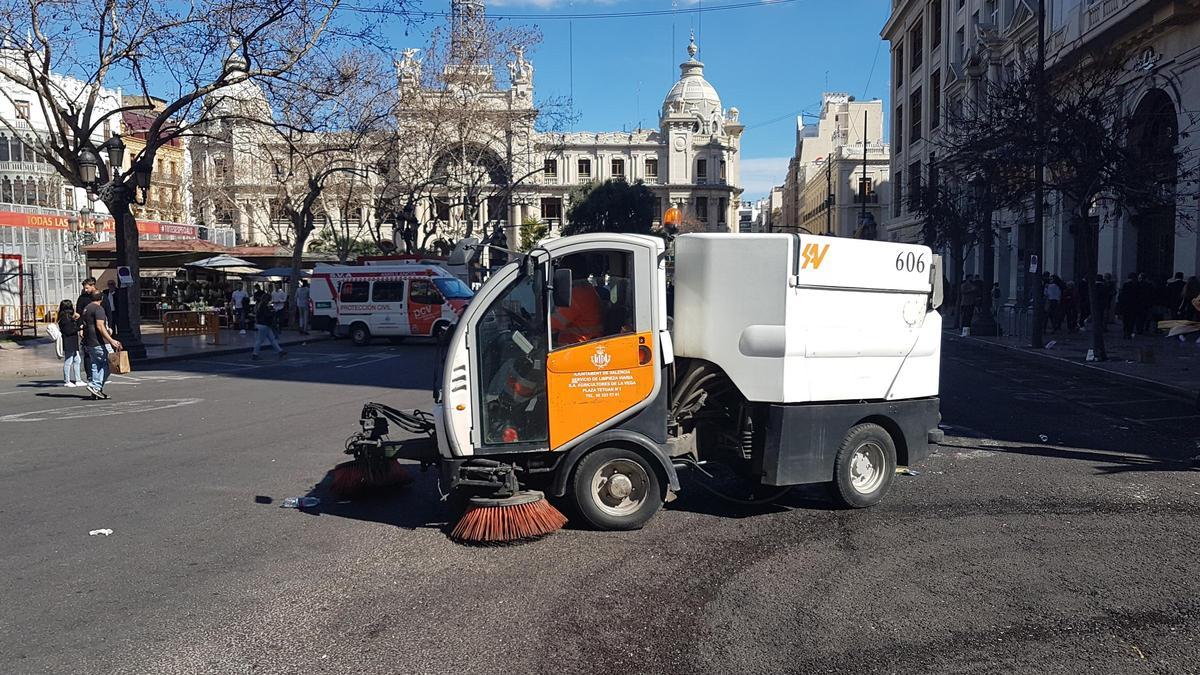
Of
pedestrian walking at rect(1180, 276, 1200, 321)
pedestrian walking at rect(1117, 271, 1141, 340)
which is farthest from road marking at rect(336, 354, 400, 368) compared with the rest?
pedestrian walking at rect(1117, 271, 1141, 340)

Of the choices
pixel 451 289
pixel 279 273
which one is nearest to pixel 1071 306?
pixel 451 289

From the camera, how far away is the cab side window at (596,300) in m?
5.89

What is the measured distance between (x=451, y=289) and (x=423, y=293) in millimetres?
769

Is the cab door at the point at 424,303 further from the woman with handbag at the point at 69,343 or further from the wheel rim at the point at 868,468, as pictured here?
the wheel rim at the point at 868,468

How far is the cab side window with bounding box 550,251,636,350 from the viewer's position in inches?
232

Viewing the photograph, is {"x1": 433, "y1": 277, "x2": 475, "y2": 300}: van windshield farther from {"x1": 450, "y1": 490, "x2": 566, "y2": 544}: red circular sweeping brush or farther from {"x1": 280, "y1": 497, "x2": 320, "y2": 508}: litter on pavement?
{"x1": 450, "y1": 490, "x2": 566, "y2": 544}: red circular sweeping brush

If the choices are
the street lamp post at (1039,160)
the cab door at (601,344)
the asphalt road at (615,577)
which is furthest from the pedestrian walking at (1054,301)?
the cab door at (601,344)

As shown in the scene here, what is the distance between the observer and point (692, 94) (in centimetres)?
9900

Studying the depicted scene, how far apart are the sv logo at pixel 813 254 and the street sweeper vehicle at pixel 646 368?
0.04 ft

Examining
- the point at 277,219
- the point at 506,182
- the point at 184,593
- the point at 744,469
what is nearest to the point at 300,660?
the point at 184,593

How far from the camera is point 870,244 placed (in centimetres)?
630

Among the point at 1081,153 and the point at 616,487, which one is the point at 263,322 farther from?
the point at 1081,153

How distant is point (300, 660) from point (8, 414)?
999 centimetres

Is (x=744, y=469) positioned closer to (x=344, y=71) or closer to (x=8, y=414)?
(x=8, y=414)
